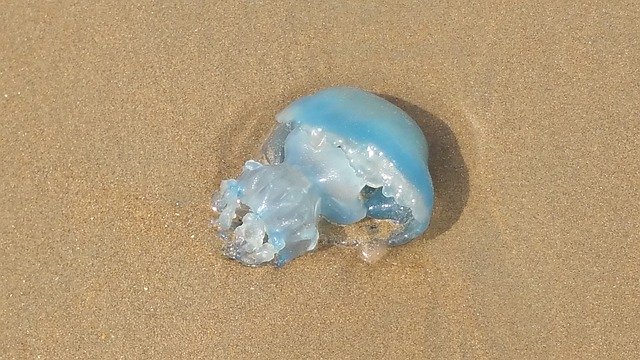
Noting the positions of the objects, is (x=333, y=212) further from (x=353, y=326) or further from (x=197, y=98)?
(x=197, y=98)

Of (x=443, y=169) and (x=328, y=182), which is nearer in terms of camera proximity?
(x=328, y=182)

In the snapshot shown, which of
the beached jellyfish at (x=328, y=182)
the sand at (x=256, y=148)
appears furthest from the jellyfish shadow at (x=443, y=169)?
the beached jellyfish at (x=328, y=182)

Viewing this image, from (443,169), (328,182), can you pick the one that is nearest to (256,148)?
(328,182)

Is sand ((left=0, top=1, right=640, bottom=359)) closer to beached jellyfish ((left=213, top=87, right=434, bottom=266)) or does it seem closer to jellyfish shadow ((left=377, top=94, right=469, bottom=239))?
jellyfish shadow ((left=377, top=94, right=469, bottom=239))

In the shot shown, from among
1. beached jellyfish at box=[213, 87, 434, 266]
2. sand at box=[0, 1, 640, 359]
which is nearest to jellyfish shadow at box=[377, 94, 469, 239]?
sand at box=[0, 1, 640, 359]

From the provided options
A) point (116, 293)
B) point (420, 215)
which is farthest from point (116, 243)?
point (420, 215)

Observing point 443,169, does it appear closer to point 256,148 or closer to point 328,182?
point 328,182

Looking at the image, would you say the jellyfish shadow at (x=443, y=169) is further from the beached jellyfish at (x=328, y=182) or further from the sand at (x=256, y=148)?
the beached jellyfish at (x=328, y=182)
